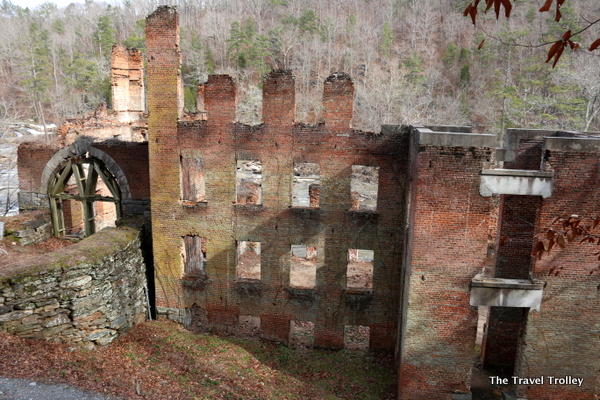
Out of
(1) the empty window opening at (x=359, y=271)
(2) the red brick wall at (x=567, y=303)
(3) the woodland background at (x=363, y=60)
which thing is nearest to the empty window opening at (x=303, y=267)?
(1) the empty window opening at (x=359, y=271)

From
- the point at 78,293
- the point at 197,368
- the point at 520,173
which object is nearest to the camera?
the point at 520,173

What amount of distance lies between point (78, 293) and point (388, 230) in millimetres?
8961

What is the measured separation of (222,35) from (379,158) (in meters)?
56.3

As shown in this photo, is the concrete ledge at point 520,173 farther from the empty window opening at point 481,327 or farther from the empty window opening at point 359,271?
the empty window opening at point 359,271

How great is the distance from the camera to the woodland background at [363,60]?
36062 mm

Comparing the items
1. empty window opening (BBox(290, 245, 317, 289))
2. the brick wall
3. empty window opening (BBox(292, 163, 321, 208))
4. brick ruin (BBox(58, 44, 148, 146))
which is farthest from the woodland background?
the brick wall

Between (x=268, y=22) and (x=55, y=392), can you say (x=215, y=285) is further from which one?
(x=268, y=22)

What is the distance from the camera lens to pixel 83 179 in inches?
691

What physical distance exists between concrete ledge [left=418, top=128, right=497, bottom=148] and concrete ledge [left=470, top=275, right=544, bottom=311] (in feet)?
10.2

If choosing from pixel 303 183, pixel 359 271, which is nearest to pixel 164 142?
pixel 359 271

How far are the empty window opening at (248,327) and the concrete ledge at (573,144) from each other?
10.8m

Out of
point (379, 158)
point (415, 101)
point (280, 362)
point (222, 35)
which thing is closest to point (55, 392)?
point (280, 362)

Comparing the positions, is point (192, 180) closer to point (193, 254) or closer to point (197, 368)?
point (193, 254)

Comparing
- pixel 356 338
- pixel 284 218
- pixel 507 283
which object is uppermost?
pixel 284 218
